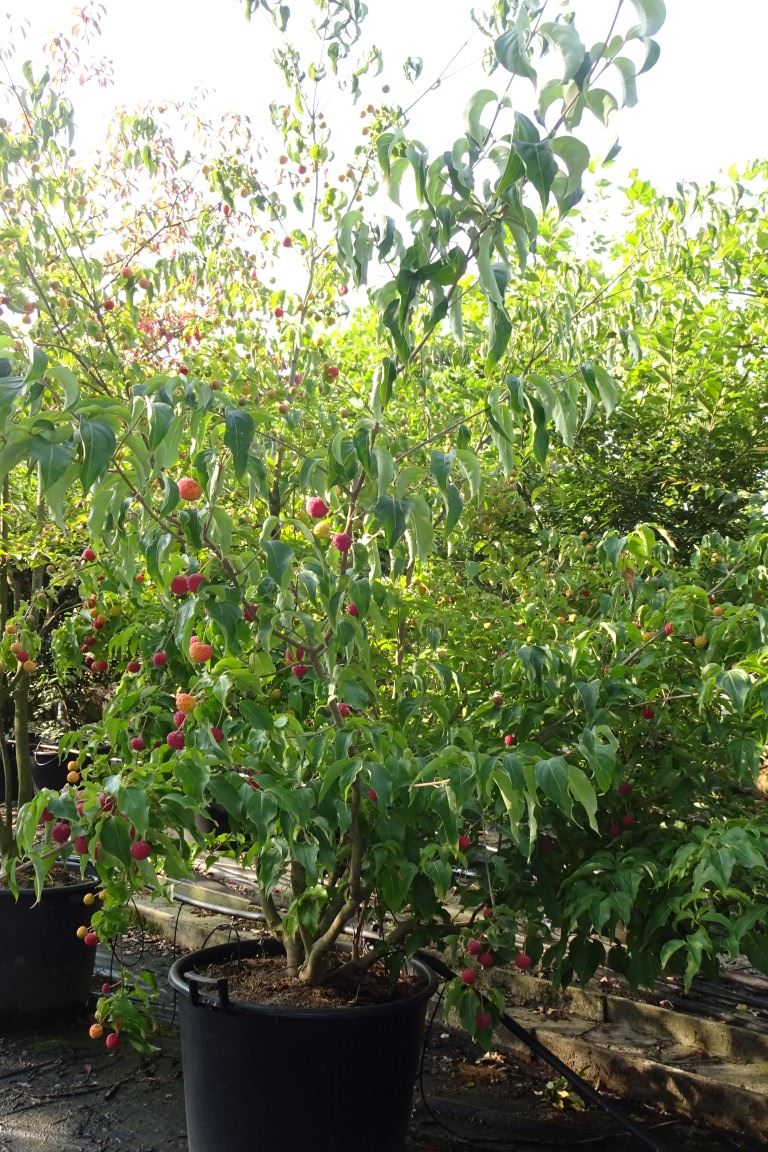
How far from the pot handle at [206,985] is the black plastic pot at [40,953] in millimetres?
1467

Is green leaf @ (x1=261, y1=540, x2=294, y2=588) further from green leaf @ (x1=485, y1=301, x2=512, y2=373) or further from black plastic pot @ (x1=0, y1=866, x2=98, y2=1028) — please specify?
black plastic pot @ (x1=0, y1=866, x2=98, y2=1028)

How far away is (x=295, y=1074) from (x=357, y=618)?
1305 mm

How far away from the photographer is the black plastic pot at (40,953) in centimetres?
403

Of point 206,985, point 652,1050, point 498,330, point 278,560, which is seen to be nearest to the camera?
point 498,330

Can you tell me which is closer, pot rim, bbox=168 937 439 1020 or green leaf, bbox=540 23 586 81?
green leaf, bbox=540 23 586 81

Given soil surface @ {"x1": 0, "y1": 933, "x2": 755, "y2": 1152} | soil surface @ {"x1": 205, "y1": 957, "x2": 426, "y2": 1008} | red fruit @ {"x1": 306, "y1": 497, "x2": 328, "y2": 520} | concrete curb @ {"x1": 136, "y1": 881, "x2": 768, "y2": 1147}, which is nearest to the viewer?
red fruit @ {"x1": 306, "y1": 497, "x2": 328, "y2": 520}

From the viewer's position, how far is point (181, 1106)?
337 cm

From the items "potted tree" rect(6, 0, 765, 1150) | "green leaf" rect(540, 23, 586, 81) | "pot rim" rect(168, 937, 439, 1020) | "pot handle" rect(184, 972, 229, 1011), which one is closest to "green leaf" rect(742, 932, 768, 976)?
"potted tree" rect(6, 0, 765, 1150)

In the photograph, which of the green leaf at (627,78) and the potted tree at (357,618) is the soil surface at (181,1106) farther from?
the green leaf at (627,78)

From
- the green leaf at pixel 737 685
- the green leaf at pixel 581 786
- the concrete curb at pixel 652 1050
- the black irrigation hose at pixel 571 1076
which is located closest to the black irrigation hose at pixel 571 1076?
the black irrigation hose at pixel 571 1076

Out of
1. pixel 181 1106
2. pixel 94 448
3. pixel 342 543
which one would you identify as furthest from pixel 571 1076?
pixel 94 448

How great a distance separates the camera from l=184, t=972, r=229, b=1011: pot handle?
104 inches

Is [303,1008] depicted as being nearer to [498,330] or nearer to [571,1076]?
[571,1076]

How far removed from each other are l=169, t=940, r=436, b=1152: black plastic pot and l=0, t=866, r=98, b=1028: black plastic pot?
1520 mm
